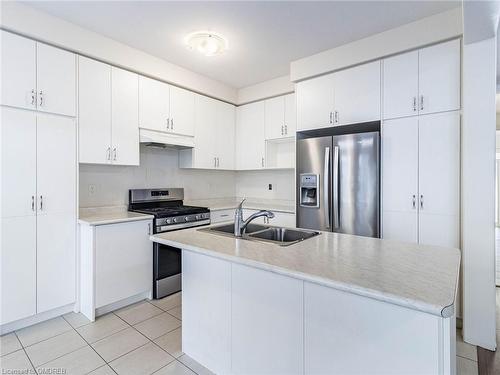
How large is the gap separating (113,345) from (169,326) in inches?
17.6

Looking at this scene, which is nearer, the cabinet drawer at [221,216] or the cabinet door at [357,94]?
the cabinet door at [357,94]

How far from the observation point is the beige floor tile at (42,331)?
2.20 m

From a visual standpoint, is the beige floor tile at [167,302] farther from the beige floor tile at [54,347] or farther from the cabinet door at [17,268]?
the cabinet door at [17,268]

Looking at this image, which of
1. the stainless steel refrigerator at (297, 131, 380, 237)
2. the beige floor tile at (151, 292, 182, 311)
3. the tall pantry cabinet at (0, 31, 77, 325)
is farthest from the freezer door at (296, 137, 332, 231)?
the tall pantry cabinet at (0, 31, 77, 325)

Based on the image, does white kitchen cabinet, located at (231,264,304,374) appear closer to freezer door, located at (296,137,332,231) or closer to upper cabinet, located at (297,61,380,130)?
freezer door, located at (296,137,332,231)

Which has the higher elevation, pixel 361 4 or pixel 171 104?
pixel 361 4

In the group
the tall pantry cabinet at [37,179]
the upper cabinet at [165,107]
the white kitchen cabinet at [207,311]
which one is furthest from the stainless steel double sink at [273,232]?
the upper cabinet at [165,107]

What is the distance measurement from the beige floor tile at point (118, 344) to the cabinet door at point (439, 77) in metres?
3.04

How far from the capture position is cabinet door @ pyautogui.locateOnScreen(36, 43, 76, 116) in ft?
7.79

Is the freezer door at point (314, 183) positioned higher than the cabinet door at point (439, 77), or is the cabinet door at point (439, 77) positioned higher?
the cabinet door at point (439, 77)

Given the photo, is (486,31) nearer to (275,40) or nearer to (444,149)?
(444,149)

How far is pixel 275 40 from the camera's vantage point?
277 centimetres

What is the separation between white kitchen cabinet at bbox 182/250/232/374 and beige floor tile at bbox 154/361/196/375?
86 mm

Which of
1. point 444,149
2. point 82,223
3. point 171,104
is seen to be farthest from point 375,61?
point 82,223
